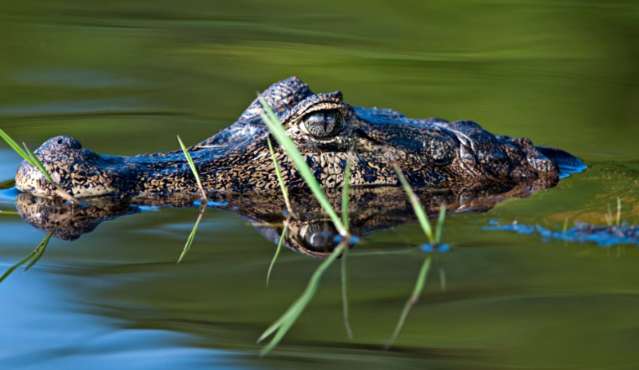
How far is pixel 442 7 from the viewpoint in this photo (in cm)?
1134

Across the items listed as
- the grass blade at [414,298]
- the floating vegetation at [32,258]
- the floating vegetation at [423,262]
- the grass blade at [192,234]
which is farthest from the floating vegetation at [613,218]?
the floating vegetation at [32,258]

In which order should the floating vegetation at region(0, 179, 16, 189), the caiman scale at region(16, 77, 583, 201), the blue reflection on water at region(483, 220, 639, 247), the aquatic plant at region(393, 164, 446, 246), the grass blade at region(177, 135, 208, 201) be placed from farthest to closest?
the floating vegetation at region(0, 179, 16, 189) → the caiman scale at region(16, 77, 583, 201) → the grass blade at region(177, 135, 208, 201) → the blue reflection on water at region(483, 220, 639, 247) → the aquatic plant at region(393, 164, 446, 246)

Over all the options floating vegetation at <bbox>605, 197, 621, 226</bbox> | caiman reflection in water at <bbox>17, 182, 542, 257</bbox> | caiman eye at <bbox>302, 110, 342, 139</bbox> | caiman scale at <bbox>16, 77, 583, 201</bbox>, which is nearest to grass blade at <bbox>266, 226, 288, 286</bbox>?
caiman reflection in water at <bbox>17, 182, 542, 257</bbox>

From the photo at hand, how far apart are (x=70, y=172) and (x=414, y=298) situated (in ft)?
6.68

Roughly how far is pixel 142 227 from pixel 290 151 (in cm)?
Answer: 96

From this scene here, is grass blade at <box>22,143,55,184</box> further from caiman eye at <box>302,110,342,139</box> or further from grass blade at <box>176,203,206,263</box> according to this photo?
caiman eye at <box>302,110,342,139</box>

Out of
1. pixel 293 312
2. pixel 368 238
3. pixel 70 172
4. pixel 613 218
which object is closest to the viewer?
pixel 293 312

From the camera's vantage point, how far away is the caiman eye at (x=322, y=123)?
223 inches

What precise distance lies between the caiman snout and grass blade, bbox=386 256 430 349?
175 cm

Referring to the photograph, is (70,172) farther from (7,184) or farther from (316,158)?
(316,158)

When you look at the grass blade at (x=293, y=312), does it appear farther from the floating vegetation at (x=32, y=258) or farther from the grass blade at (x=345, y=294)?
the floating vegetation at (x=32, y=258)

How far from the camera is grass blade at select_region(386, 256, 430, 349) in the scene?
3.67 metres

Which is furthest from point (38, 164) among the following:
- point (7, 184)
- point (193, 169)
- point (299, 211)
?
point (299, 211)

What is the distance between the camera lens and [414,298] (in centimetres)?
398
